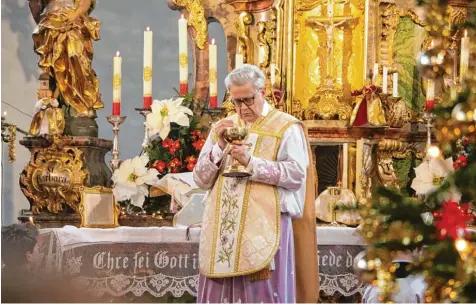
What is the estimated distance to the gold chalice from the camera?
4504 mm

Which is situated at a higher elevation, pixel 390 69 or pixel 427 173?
pixel 390 69

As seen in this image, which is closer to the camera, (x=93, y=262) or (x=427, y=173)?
(x=93, y=262)

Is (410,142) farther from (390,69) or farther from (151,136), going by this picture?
(151,136)

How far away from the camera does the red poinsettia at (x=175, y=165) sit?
701cm

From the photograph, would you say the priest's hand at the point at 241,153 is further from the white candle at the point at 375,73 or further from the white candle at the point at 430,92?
the white candle at the point at 430,92

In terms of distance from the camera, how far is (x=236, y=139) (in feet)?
14.8

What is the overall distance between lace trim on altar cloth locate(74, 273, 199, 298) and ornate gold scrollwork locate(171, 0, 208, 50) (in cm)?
252

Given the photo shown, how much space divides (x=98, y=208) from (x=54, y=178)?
94 centimetres

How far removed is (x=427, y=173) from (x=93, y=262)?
2311mm

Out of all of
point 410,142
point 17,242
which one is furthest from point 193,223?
point 410,142

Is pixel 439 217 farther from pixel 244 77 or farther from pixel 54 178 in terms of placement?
pixel 54 178

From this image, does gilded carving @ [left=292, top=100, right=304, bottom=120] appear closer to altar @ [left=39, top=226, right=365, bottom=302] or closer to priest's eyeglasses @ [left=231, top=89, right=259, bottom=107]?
altar @ [left=39, top=226, right=365, bottom=302]

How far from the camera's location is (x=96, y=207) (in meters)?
6.38

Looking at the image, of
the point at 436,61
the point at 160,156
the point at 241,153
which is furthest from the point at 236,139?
the point at 160,156
